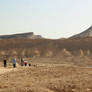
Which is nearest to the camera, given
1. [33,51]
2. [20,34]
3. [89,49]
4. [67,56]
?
[67,56]

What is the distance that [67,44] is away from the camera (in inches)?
2685

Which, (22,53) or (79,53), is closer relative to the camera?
(79,53)

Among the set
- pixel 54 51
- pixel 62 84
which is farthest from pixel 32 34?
pixel 62 84

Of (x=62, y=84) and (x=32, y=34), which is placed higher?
(x=32, y=34)

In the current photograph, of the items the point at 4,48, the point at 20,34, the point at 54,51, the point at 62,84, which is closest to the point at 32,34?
the point at 20,34

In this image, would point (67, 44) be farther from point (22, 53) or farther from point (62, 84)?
point (62, 84)

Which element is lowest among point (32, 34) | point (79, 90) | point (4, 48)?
point (79, 90)

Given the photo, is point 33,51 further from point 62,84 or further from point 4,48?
point 62,84

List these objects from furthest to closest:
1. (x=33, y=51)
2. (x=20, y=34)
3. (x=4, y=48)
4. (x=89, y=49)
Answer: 1. (x=20, y=34)
2. (x=4, y=48)
3. (x=33, y=51)
4. (x=89, y=49)

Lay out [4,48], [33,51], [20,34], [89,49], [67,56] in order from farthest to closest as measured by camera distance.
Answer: [20,34]
[4,48]
[33,51]
[89,49]
[67,56]

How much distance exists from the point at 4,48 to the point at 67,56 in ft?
72.8

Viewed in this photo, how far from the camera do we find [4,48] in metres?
71.9

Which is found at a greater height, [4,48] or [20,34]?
[20,34]

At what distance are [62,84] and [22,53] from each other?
175 feet
